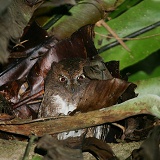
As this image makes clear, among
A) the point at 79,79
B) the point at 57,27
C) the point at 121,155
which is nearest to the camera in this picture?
the point at 121,155

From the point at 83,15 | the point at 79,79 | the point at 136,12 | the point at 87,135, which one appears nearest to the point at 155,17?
the point at 136,12

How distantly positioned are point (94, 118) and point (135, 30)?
0.55 metres

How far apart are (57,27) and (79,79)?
31cm

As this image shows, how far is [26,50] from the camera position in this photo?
1.25 meters

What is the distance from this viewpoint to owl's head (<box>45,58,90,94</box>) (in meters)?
1.15

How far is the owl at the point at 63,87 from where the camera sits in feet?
3.68

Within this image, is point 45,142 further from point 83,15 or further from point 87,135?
point 83,15

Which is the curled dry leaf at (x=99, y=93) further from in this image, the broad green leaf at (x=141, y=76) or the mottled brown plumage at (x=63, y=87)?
the broad green leaf at (x=141, y=76)

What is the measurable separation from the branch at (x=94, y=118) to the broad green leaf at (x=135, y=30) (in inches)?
18.6

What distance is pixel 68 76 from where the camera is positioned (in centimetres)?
116

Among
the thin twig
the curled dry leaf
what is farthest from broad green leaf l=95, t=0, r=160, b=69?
the curled dry leaf

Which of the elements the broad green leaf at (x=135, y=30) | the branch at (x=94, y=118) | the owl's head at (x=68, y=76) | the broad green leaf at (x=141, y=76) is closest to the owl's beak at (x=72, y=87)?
the owl's head at (x=68, y=76)

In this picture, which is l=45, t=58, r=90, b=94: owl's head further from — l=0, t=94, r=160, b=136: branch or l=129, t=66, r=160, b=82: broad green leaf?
l=129, t=66, r=160, b=82: broad green leaf

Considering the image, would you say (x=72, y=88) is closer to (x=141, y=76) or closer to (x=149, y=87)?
(x=149, y=87)
